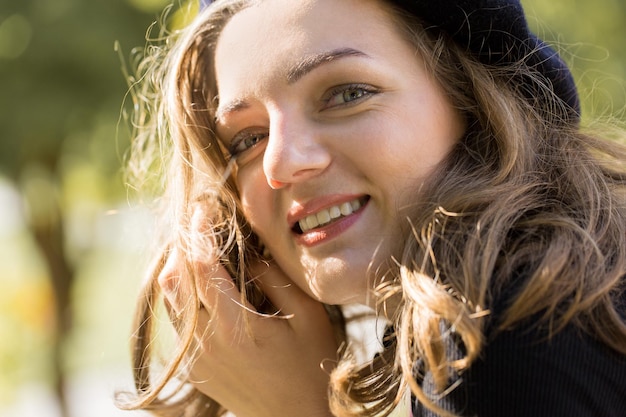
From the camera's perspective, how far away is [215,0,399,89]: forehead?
2.09 metres

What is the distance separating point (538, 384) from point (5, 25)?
6.01 m

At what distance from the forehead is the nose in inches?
5.1

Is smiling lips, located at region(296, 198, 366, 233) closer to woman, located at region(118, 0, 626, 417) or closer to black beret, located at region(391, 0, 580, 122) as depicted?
woman, located at region(118, 0, 626, 417)

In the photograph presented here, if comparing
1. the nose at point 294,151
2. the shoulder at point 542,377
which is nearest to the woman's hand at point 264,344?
the nose at point 294,151

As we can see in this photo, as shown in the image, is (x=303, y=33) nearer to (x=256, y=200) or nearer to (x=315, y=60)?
(x=315, y=60)

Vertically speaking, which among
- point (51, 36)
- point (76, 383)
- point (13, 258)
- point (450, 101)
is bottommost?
point (76, 383)

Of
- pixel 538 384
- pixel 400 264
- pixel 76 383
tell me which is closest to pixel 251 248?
pixel 400 264

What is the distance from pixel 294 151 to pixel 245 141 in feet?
1.24

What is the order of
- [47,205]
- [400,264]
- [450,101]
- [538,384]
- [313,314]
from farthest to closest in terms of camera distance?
[47,205]
[313,314]
[450,101]
[400,264]
[538,384]

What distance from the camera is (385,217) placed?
2.06 meters

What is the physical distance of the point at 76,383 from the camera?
10477 millimetres

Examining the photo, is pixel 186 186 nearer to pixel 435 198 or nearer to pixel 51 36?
pixel 435 198

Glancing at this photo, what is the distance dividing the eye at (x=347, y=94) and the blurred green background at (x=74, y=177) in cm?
102

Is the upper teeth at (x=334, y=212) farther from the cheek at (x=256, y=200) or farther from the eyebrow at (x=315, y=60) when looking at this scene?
the eyebrow at (x=315, y=60)
